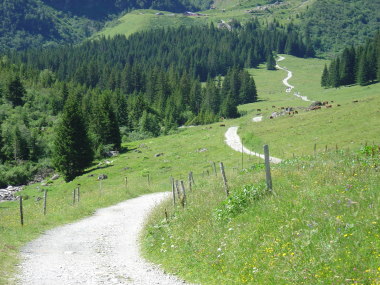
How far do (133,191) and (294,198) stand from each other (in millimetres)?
26715

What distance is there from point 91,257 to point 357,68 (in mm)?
123370

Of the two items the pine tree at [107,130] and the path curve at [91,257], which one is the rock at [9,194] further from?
the path curve at [91,257]

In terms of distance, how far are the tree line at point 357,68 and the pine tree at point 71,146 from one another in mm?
83820

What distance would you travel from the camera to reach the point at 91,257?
49.2 feet

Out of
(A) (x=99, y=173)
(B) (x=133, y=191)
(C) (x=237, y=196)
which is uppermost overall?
(C) (x=237, y=196)

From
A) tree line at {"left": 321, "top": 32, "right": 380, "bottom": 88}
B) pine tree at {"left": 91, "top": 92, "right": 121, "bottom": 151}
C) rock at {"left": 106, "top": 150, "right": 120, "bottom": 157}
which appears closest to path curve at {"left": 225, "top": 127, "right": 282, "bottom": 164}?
rock at {"left": 106, "top": 150, "right": 120, "bottom": 157}

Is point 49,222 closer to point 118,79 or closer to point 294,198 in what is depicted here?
point 294,198

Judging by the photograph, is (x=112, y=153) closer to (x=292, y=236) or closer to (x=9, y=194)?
(x=9, y=194)

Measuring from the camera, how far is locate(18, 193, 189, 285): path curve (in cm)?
1181

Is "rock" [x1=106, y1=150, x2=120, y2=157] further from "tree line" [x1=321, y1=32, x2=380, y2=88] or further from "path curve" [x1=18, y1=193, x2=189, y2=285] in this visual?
"tree line" [x1=321, y1=32, x2=380, y2=88]

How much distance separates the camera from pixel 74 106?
69188 millimetres

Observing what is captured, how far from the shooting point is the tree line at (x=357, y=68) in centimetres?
11000

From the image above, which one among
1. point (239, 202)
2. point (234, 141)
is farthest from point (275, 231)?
point (234, 141)

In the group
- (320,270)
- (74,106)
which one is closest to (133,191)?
(320,270)
